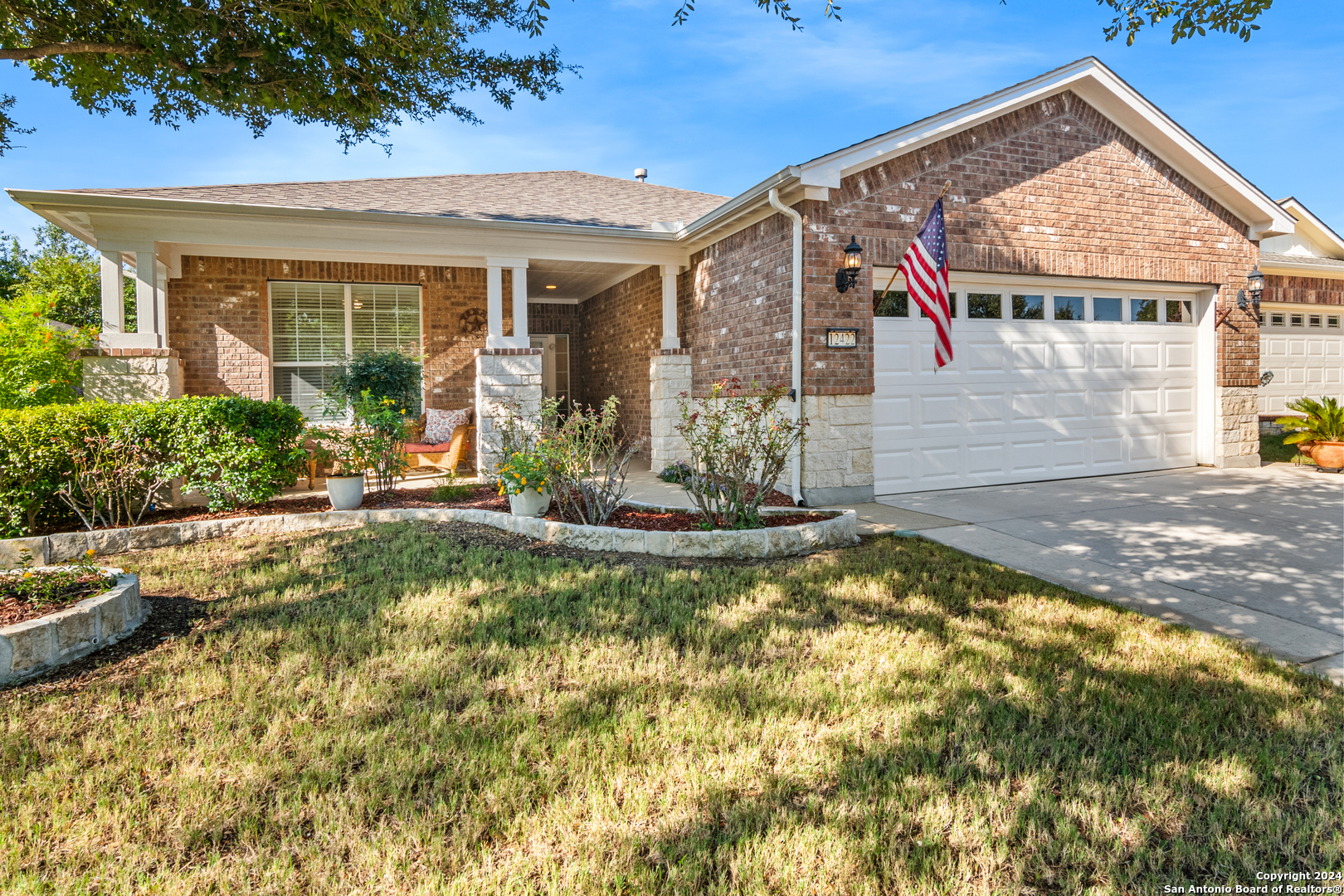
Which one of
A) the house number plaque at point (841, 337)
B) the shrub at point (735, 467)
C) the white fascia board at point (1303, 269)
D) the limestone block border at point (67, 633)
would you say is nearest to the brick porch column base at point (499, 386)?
the shrub at point (735, 467)

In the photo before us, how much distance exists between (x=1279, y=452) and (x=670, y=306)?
9810 millimetres

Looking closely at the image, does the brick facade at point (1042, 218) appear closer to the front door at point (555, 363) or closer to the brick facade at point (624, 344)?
the brick facade at point (624, 344)

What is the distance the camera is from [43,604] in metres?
3.38

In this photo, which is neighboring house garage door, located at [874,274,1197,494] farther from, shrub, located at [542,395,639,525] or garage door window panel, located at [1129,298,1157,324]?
shrub, located at [542,395,639,525]

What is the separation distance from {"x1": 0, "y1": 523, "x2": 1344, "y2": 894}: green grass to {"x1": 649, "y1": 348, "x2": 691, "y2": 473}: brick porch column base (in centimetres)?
568

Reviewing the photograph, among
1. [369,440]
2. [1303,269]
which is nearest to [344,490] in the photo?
[369,440]

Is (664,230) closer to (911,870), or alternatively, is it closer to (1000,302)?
(1000,302)

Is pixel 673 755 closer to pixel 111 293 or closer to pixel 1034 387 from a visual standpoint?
pixel 1034 387

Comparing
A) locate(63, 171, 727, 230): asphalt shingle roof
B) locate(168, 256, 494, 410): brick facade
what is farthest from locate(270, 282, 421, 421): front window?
locate(63, 171, 727, 230): asphalt shingle roof

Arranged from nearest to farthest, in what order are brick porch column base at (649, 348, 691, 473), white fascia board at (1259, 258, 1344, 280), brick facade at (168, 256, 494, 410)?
brick facade at (168, 256, 494, 410)
brick porch column base at (649, 348, 691, 473)
white fascia board at (1259, 258, 1344, 280)

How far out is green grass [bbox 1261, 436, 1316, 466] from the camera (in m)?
9.55

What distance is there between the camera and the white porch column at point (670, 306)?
9453 mm

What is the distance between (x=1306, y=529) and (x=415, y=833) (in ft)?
23.3

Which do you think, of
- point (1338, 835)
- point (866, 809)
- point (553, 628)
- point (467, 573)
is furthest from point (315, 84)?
point (1338, 835)
